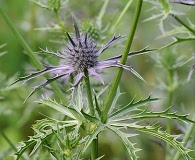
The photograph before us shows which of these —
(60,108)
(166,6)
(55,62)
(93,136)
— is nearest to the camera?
(93,136)

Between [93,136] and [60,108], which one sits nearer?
[93,136]

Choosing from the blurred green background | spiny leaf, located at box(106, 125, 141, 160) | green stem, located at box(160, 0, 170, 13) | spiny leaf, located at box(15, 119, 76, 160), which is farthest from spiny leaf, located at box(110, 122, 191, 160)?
the blurred green background

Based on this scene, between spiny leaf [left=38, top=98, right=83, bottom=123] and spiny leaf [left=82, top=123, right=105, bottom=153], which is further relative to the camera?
spiny leaf [left=38, top=98, right=83, bottom=123]

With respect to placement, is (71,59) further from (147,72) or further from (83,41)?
(147,72)

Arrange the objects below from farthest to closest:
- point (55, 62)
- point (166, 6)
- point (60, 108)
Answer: point (55, 62) < point (166, 6) < point (60, 108)

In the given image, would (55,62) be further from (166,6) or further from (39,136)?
(39,136)

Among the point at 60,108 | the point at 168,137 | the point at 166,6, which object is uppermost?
the point at 166,6

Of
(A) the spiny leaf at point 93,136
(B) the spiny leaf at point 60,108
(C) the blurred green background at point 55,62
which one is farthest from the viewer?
(C) the blurred green background at point 55,62

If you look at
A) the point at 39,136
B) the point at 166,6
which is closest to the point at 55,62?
the point at 166,6

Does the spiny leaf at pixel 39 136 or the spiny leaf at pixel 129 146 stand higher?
the spiny leaf at pixel 39 136

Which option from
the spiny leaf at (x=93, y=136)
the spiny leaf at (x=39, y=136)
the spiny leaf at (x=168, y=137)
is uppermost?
the spiny leaf at (x=39, y=136)

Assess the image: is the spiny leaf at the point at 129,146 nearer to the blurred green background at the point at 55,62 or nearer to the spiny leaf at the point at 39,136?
the spiny leaf at the point at 39,136

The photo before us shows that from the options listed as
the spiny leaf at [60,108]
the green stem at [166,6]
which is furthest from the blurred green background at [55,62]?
the spiny leaf at [60,108]

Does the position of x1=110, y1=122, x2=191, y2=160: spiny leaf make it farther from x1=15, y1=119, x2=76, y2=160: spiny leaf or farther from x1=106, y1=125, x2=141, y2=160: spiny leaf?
x1=15, y1=119, x2=76, y2=160: spiny leaf
